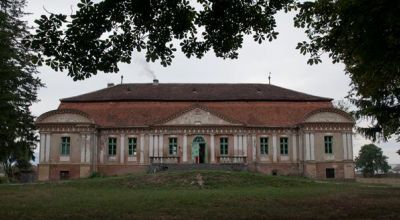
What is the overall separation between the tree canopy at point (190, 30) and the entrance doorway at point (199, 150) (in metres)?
25.8

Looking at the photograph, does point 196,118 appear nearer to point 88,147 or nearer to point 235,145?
point 235,145

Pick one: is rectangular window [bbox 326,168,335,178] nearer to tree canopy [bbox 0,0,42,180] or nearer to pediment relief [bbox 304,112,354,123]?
pediment relief [bbox 304,112,354,123]

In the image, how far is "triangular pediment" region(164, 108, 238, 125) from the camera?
121 ft

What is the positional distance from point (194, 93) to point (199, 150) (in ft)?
18.3

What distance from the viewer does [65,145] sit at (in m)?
36.2

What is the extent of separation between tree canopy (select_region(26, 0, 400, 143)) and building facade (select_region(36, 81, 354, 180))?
25.3 meters

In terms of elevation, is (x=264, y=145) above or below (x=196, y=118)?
below

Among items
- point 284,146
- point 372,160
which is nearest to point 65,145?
point 284,146

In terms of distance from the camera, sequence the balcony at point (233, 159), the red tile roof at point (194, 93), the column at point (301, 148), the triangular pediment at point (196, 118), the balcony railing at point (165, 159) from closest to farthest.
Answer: the balcony railing at point (165, 159) < the balcony at point (233, 159) < the triangular pediment at point (196, 118) < the column at point (301, 148) < the red tile roof at point (194, 93)

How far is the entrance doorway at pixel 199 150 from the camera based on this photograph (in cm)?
3686

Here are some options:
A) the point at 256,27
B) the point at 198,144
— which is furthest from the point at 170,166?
the point at 256,27

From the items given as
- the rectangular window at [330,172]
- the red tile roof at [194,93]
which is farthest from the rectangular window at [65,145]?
the rectangular window at [330,172]

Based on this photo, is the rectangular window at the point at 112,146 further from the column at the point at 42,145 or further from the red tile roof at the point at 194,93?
the column at the point at 42,145

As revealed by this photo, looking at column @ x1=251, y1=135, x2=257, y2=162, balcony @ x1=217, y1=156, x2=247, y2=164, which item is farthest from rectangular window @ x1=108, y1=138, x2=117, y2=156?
column @ x1=251, y1=135, x2=257, y2=162
